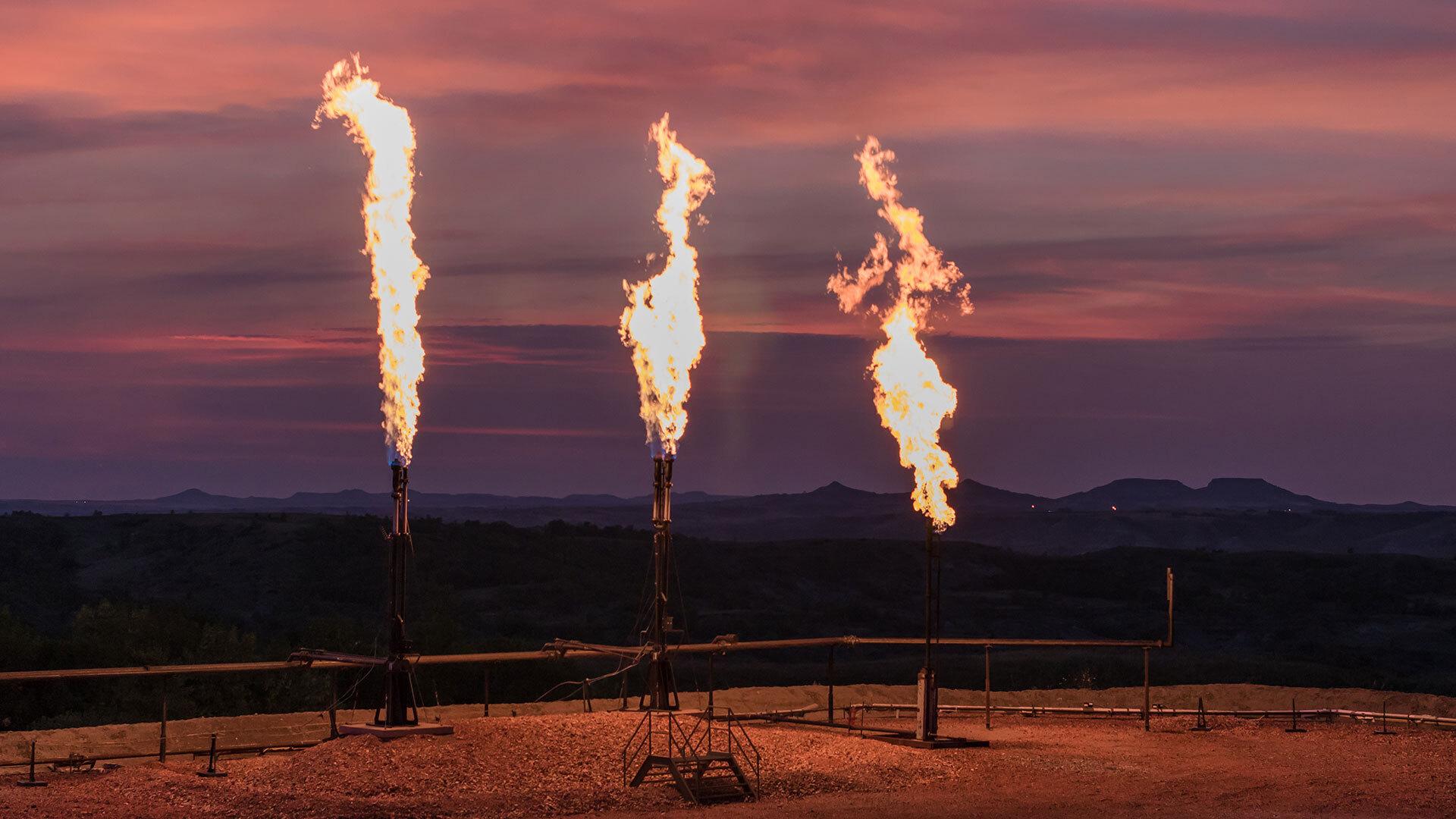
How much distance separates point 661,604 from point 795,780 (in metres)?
3.74

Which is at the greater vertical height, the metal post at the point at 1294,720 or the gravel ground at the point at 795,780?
the metal post at the point at 1294,720

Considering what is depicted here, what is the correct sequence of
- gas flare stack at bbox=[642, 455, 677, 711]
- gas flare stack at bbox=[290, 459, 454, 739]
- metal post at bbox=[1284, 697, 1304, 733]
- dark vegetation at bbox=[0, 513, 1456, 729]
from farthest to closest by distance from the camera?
dark vegetation at bbox=[0, 513, 1456, 729] → metal post at bbox=[1284, 697, 1304, 733] → gas flare stack at bbox=[642, 455, 677, 711] → gas flare stack at bbox=[290, 459, 454, 739]

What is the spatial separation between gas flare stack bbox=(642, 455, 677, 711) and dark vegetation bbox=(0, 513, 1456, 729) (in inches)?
949

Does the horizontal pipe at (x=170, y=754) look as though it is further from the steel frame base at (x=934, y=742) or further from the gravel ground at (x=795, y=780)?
the steel frame base at (x=934, y=742)

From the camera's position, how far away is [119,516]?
135250 mm

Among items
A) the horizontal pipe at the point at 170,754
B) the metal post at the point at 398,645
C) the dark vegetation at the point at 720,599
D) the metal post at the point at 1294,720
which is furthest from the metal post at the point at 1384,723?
the dark vegetation at the point at 720,599

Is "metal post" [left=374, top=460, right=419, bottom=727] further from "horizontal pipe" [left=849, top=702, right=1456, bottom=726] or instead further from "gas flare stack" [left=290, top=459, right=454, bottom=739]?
"horizontal pipe" [left=849, top=702, right=1456, bottom=726]

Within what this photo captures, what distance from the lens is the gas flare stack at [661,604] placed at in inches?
972

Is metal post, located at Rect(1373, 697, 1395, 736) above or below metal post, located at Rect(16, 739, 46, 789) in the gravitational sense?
above

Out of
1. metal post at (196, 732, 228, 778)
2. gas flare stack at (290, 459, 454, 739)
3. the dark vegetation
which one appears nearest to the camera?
metal post at (196, 732, 228, 778)

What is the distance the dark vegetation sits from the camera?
59.4 metres

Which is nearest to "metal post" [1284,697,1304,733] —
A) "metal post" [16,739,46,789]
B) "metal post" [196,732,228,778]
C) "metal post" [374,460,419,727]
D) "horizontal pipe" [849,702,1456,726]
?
"horizontal pipe" [849,702,1456,726]

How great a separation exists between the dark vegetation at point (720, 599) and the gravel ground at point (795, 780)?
2601cm

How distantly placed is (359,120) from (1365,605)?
94.4 m
